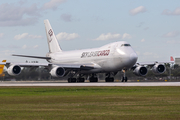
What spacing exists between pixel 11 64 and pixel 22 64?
1.67 meters

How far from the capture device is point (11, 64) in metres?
54.6

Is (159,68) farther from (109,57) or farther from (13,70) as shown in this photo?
(13,70)

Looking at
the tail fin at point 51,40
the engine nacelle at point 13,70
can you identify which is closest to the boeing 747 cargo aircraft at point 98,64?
the engine nacelle at point 13,70

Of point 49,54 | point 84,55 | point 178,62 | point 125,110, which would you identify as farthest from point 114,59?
point 178,62

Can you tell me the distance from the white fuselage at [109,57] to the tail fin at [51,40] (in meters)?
8.96

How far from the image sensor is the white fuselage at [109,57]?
50.2 metres

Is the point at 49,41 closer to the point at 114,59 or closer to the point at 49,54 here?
the point at 49,54

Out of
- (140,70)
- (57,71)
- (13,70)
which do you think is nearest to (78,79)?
(57,71)

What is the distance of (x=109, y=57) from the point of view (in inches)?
2077

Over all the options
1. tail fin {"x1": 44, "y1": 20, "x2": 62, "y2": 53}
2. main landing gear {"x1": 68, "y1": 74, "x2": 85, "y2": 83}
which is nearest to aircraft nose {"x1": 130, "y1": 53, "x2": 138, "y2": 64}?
main landing gear {"x1": 68, "y1": 74, "x2": 85, "y2": 83}

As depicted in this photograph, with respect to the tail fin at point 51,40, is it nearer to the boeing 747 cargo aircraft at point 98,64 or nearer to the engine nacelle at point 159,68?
the boeing 747 cargo aircraft at point 98,64

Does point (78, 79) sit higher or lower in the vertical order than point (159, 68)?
lower

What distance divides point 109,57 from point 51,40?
2243 cm

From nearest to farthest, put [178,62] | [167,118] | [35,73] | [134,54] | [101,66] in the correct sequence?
[167,118], [134,54], [101,66], [35,73], [178,62]
